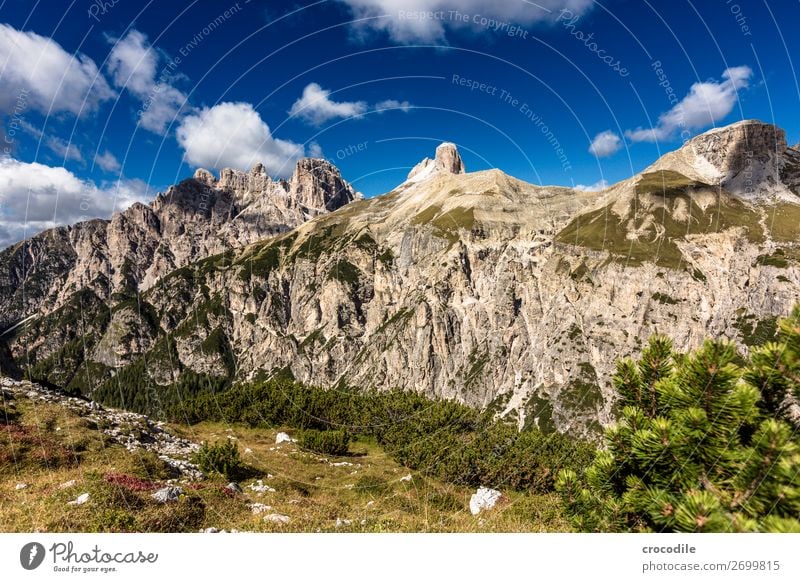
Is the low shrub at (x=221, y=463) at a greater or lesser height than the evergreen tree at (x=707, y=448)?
lesser

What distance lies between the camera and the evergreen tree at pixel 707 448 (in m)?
3.98

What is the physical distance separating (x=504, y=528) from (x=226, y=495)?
31.2ft

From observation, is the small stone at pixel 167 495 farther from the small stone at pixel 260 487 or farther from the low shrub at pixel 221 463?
the low shrub at pixel 221 463

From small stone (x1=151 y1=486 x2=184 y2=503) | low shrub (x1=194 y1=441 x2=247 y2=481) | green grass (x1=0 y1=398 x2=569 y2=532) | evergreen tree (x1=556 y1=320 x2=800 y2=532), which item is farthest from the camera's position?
low shrub (x1=194 y1=441 x2=247 y2=481)

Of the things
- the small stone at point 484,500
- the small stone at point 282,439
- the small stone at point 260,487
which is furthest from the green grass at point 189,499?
the small stone at point 282,439

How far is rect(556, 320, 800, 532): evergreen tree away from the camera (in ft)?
13.1

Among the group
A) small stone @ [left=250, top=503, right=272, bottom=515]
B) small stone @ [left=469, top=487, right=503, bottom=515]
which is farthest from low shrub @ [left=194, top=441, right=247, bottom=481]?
small stone @ [left=469, top=487, right=503, bottom=515]

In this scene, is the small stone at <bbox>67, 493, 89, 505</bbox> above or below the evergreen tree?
below

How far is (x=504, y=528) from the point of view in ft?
27.5

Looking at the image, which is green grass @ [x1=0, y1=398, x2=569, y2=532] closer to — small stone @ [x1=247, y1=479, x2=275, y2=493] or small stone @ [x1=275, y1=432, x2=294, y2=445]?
small stone @ [x1=247, y1=479, x2=275, y2=493]

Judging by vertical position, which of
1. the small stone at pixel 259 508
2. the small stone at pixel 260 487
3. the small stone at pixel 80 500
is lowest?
the small stone at pixel 260 487

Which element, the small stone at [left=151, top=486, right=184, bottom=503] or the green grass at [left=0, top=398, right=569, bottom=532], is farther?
the small stone at [left=151, top=486, right=184, bottom=503]
